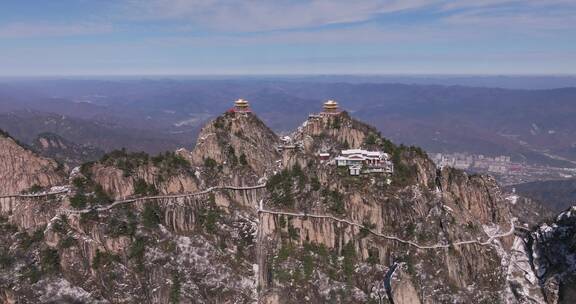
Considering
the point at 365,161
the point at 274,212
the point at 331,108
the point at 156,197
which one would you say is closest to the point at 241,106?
the point at 331,108

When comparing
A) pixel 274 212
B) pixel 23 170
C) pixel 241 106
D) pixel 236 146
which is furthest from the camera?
pixel 241 106

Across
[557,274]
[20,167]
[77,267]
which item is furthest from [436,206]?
[20,167]

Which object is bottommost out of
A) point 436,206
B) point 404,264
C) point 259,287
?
point 259,287

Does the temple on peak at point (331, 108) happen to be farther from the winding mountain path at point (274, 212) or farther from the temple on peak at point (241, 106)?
the winding mountain path at point (274, 212)

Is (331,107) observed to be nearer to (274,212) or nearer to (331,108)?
(331,108)

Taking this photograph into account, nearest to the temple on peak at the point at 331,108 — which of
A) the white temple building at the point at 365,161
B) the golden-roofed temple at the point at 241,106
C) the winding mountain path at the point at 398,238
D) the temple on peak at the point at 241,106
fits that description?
the white temple building at the point at 365,161

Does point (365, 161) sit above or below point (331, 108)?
below

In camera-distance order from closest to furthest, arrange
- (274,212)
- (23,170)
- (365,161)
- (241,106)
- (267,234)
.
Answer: (267,234)
(274,212)
(365,161)
(23,170)
(241,106)

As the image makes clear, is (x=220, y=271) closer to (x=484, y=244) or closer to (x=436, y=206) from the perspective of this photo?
(x=436, y=206)
